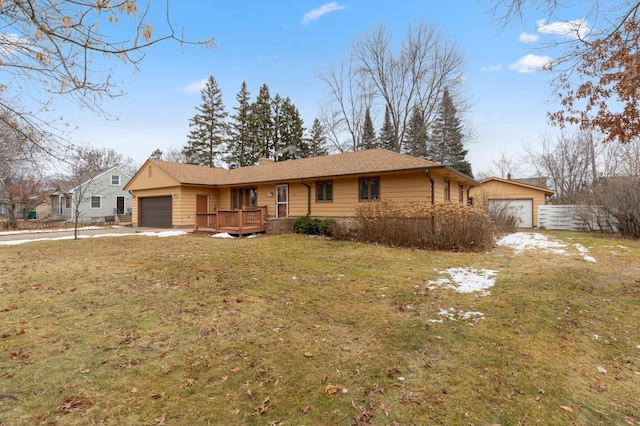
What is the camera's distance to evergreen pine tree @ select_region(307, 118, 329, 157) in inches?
1467

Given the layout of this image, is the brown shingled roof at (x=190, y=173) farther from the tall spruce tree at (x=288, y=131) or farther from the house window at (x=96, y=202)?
the house window at (x=96, y=202)

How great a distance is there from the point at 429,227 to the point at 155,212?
17488 millimetres

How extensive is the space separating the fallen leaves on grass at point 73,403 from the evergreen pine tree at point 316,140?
117 ft

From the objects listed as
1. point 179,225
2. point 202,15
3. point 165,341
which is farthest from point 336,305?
point 179,225

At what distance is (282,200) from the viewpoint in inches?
650

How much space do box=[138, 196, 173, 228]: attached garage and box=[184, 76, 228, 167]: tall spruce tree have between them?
1569 centimetres

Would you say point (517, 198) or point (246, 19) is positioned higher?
point (246, 19)

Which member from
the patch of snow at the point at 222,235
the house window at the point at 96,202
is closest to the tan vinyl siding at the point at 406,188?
the patch of snow at the point at 222,235

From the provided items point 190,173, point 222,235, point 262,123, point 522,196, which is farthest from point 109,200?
point 522,196

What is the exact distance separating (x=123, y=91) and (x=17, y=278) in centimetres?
518

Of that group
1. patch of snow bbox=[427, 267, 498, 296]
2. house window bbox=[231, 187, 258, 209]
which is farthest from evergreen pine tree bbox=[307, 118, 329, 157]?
patch of snow bbox=[427, 267, 498, 296]

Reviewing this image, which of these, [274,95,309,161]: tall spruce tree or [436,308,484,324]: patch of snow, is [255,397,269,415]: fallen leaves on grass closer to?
[436,308,484,324]: patch of snow

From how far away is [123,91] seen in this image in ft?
10.3

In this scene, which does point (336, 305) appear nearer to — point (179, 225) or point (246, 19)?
point (246, 19)
